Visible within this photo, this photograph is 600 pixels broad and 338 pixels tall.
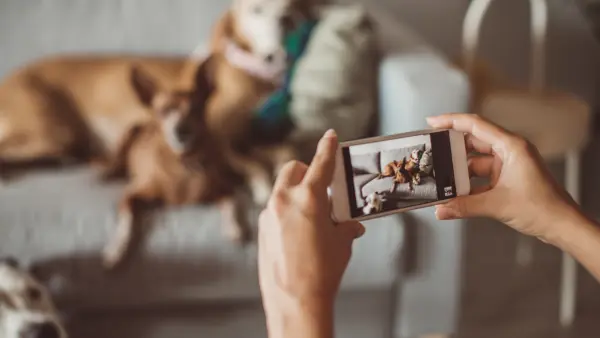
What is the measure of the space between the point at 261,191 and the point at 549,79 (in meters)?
1.45

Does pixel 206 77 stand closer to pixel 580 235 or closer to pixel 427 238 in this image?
pixel 427 238

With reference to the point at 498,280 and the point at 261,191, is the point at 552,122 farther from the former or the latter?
the point at 261,191

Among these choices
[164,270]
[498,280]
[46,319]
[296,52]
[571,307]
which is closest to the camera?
[46,319]

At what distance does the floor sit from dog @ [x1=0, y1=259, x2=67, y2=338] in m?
0.98

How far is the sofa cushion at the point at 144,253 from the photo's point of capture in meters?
1.37

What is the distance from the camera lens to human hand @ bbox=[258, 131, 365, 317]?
18.9 inches

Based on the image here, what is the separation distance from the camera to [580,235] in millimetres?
618

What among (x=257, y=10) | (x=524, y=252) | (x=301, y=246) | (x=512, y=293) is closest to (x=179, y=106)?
(x=257, y=10)

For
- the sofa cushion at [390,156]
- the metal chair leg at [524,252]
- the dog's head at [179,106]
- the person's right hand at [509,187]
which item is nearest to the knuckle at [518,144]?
the person's right hand at [509,187]

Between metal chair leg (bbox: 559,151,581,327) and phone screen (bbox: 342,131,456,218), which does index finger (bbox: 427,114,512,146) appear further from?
metal chair leg (bbox: 559,151,581,327)

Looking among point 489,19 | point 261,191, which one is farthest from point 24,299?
point 489,19

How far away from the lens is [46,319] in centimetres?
125

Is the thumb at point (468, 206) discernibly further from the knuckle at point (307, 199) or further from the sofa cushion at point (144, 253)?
the sofa cushion at point (144, 253)

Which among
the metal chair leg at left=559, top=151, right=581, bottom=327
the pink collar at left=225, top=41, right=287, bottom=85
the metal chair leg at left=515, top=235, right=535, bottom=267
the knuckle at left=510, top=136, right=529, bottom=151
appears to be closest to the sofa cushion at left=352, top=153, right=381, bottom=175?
the knuckle at left=510, top=136, right=529, bottom=151
